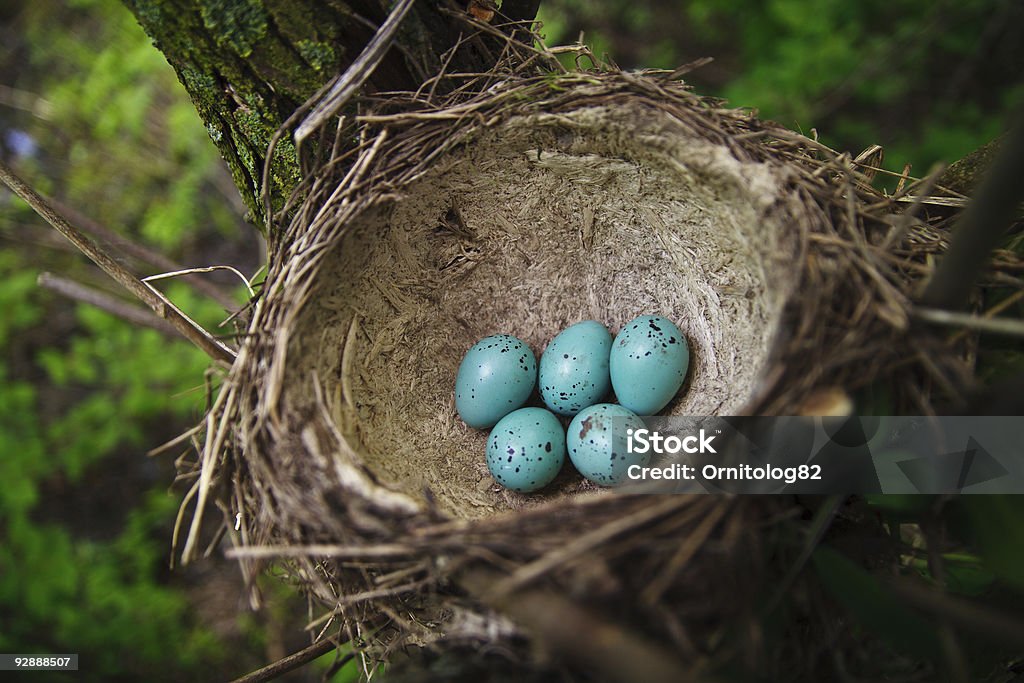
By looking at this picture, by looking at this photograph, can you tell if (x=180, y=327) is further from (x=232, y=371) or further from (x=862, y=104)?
(x=862, y=104)

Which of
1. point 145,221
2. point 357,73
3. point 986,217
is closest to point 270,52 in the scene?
point 357,73

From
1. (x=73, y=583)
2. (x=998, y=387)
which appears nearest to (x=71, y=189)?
(x=73, y=583)

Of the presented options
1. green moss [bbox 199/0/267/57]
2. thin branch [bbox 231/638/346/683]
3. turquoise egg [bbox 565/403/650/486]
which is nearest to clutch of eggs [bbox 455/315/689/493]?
turquoise egg [bbox 565/403/650/486]

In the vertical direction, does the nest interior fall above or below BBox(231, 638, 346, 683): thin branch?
above

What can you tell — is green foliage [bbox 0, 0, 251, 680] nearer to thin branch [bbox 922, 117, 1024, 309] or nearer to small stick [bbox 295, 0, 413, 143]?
small stick [bbox 295, 0, 413, 143]

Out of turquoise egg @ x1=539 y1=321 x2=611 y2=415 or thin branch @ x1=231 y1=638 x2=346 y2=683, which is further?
turquoise egg @ x1=539 y1=321 x2=611 y2=415

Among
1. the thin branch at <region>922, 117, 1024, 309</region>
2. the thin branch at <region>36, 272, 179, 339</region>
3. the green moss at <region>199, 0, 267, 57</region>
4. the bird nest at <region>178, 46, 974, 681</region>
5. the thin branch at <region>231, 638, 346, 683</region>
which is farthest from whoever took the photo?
the thin branch at <region>36, 272, 179, 339</region>
